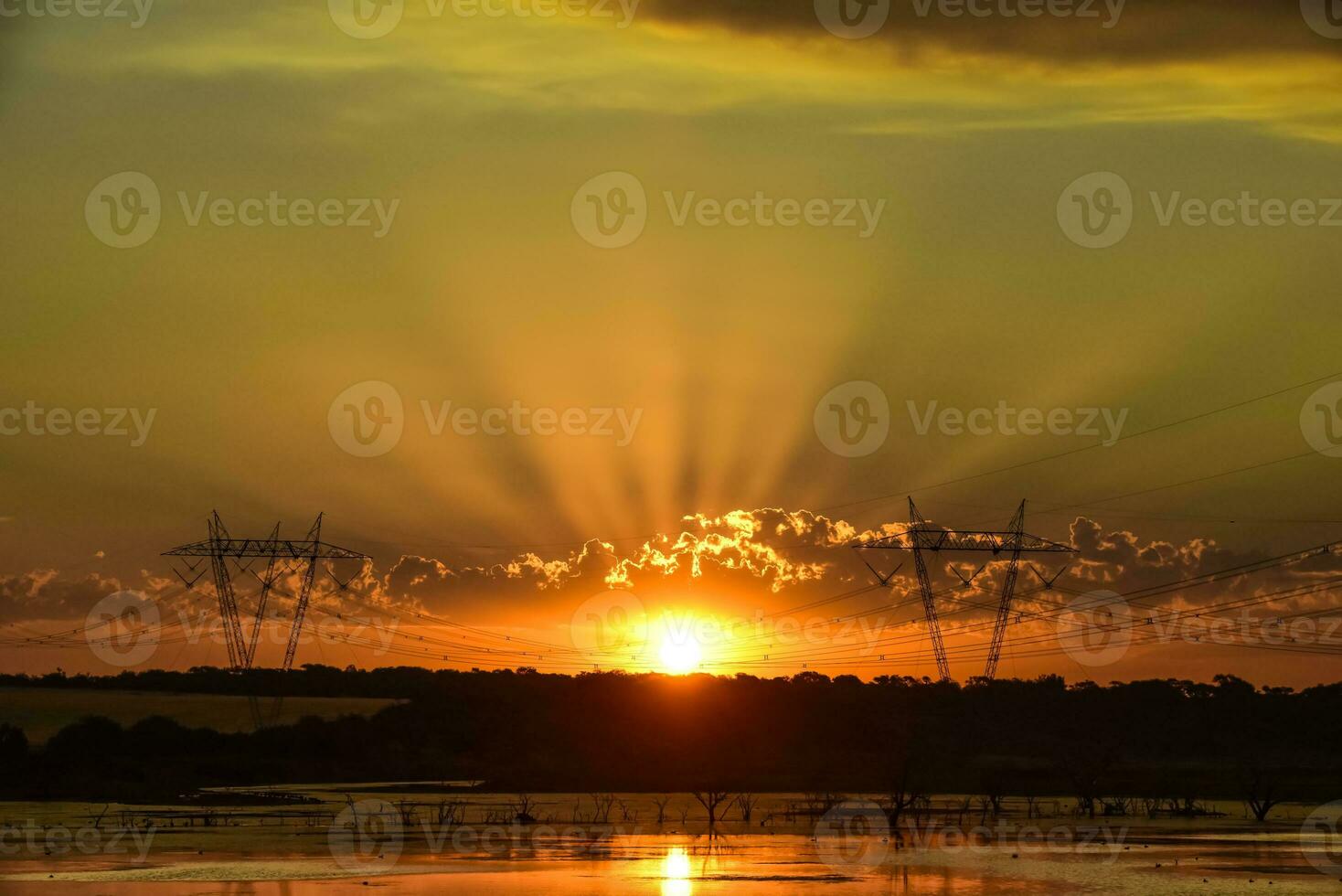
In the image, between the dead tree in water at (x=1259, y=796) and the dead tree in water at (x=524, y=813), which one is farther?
the dead tree in water at (x=1259, y=796)

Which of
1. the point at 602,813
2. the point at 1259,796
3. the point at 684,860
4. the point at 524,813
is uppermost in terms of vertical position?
the point at 1259,796

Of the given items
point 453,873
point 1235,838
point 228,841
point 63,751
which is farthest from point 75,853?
point 63,751

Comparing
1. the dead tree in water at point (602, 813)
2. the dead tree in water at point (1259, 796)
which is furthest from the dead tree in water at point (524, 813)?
the dead tree in water at point (1259, 796)

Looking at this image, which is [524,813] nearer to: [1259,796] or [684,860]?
[684,860]

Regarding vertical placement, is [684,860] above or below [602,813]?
below

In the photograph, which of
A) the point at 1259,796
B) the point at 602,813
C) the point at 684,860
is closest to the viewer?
the point at 684,860

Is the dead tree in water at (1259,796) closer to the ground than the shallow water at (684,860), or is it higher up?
higher up

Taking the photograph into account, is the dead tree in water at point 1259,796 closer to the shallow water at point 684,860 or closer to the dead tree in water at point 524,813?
the shallow water at point 684,860

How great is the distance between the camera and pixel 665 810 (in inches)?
5955

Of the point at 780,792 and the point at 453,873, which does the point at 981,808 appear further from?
the point at 453,873

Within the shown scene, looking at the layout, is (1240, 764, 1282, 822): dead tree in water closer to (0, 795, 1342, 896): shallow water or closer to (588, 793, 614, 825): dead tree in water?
(0, 795, 1342, 896): shallow water

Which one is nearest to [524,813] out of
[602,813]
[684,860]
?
[602,813]

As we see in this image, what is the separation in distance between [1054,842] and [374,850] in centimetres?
4858

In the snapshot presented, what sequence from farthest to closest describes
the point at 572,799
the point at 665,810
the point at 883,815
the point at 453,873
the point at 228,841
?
the point at 572,799, the point at 665,810, the point at 883,815, the point at 228,841, the point at 453,873
